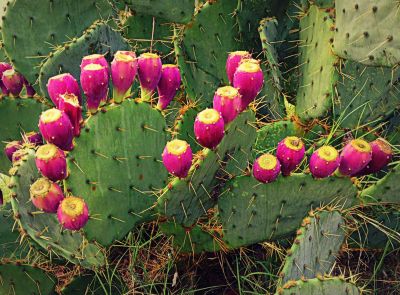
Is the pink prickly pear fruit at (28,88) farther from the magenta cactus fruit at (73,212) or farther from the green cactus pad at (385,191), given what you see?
the green cactus pad at (385,191)

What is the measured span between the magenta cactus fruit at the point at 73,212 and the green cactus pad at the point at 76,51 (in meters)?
0.64

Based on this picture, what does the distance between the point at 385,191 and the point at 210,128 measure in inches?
26.9

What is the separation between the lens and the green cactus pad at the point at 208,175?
166 cm

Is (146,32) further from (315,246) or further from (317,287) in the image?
(317,287)

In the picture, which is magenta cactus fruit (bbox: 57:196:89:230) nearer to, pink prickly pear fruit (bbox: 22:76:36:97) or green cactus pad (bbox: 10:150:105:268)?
green cactus pad (bbox: 10:150:105:268)

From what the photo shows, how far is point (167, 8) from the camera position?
2389 mm

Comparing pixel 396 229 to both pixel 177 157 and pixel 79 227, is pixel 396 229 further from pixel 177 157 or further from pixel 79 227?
pixel 79 227

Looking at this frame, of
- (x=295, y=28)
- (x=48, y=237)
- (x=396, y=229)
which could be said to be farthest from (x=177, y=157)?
(x=295, y=28)

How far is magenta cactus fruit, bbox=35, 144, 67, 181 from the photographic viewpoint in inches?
60.4

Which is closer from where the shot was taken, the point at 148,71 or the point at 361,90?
the point at 148,71

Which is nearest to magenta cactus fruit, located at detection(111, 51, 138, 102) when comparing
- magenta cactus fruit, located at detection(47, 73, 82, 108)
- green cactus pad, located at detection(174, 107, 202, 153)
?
magenta cactus fruit, located at detection(47, 73, 82, 108)

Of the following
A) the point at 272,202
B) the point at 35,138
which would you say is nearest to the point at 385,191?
the point at 272,202

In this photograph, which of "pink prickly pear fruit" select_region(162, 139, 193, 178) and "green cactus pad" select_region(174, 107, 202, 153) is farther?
"green cactus pad" select_region(174, 107, 202, 153)

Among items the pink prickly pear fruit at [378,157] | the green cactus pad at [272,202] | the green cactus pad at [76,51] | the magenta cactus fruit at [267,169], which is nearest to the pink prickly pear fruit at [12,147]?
the green cactus pad at [76,51]
